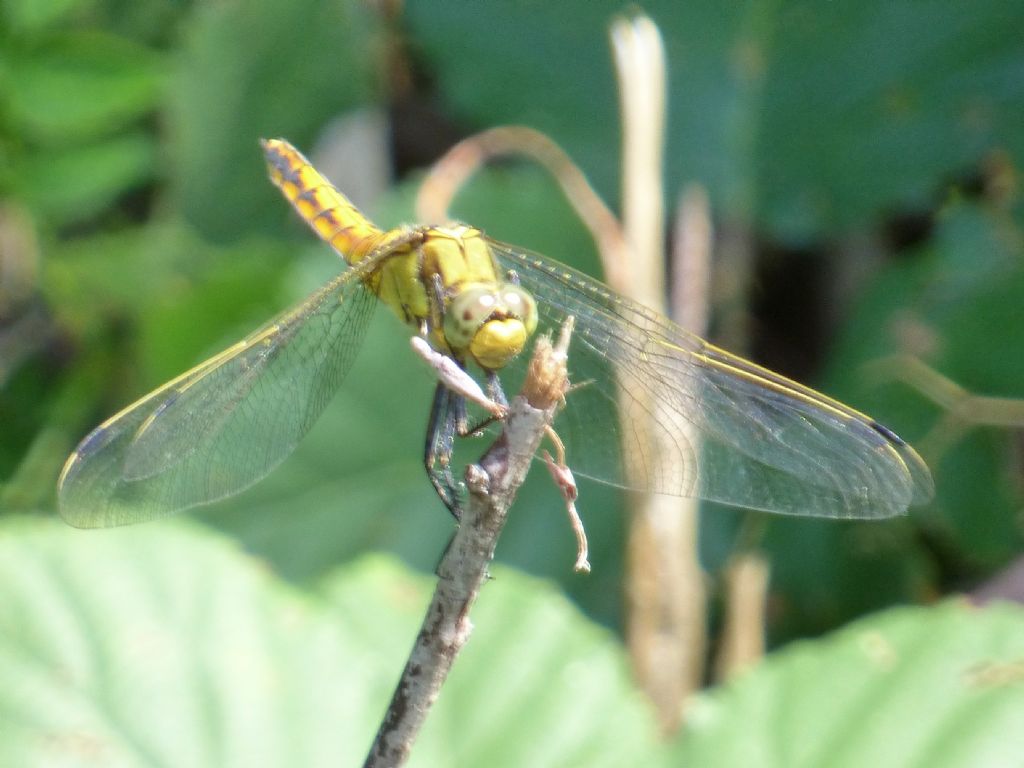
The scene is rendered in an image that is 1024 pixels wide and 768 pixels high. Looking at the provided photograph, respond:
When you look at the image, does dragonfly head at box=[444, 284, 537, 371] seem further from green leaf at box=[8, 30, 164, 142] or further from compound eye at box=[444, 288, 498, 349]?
green leaf at box=[8, 30, 164, 142]

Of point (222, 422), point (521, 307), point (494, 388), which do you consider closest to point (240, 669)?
point (222, 422)

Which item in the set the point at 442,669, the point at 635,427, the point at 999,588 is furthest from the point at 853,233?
the point at 442,669

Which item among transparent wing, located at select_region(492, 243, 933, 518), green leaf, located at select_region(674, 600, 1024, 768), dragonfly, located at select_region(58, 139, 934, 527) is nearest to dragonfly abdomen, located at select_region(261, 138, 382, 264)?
dragonfly, located at select_region(58, 139, 934, 527)

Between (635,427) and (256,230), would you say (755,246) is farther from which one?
(635,427)

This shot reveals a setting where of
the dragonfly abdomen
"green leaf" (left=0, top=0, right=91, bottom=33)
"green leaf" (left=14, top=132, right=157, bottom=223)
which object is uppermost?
"green leaf" (left=0, top=0, right=91, bottom=33)

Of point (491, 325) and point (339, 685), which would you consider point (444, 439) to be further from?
point (339, 685)

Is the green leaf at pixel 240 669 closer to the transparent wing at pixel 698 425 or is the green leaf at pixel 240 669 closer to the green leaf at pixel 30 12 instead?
the transparent wing at pixel 698 425
